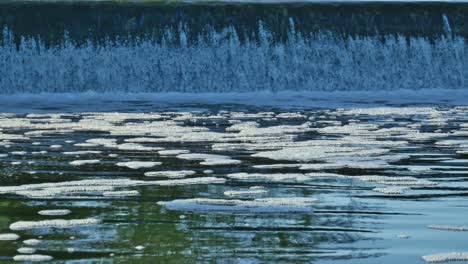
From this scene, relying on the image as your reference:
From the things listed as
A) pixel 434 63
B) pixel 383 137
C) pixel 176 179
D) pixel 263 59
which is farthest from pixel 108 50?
pixel 176 179

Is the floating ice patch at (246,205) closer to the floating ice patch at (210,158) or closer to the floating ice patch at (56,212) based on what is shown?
the floating ice patch at (56,212)

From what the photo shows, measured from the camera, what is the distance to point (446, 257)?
6570 mm

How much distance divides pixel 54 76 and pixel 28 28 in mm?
1632

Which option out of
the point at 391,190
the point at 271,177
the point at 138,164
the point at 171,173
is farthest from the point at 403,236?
the point at 138,164

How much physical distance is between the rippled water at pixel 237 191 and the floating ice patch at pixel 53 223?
14 mm

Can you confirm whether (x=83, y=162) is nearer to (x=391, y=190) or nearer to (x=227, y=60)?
(x=391, y=190)

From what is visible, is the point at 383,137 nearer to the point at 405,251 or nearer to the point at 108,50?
the point at 405,251

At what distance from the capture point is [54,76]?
26.1m

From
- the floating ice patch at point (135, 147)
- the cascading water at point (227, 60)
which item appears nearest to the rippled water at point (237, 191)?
the floating ice patch at point (135, 147)

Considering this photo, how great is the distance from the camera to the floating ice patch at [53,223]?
25.1 ft

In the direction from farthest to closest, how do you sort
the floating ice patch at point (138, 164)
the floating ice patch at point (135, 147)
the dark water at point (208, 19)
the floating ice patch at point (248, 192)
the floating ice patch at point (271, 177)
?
the dark water at point (208, 19) < the floating ice patch at point (135, 147) < the floating ice patch at point (138, 164) < the floating ice patch at point (271, 177) < the floating ice patch at point (248, 192)

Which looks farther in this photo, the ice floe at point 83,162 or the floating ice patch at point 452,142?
the floating ice patch at point 452,142

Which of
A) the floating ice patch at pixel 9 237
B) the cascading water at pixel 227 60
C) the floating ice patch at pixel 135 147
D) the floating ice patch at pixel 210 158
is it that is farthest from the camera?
the cascading water at pixel 227 60

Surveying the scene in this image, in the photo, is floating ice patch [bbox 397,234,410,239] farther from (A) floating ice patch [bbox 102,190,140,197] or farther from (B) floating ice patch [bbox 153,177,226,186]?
(B) floating ice patch [bbox 153,177,226,186]
